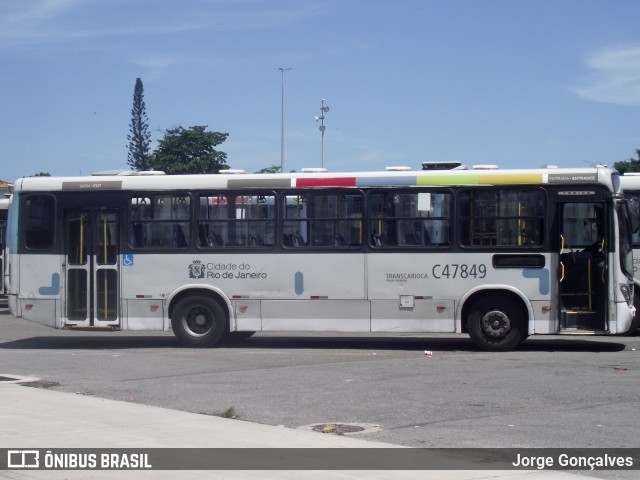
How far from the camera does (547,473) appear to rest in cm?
830

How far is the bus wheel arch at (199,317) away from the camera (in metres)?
18.5

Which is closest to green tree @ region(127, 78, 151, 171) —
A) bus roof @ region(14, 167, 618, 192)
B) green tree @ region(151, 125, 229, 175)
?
green tree @ region(151, 125, 229, 175)

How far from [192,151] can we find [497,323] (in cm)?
3952

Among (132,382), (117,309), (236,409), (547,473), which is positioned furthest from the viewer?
(117,309)

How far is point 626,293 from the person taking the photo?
17125 mm

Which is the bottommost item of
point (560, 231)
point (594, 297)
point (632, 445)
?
point (632, 445)

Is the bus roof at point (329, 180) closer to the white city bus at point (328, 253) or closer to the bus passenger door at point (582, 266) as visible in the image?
the white city bus at point (328, 253)

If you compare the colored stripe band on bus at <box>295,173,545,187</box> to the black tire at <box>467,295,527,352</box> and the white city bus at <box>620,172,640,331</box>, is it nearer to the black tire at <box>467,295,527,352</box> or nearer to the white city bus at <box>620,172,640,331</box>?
A: the black tire at <box>467,295,527,352</box>

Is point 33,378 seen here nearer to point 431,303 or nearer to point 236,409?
point 236,409

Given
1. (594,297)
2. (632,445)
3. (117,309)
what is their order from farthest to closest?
(117,309), (594,297), (632,445)

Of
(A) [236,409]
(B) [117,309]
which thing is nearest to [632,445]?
(A) [236,409]

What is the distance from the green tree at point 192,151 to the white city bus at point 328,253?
3533cm

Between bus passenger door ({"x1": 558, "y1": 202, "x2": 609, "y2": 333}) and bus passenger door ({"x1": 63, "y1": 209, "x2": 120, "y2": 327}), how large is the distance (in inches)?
328

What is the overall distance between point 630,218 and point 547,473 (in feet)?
33.2
